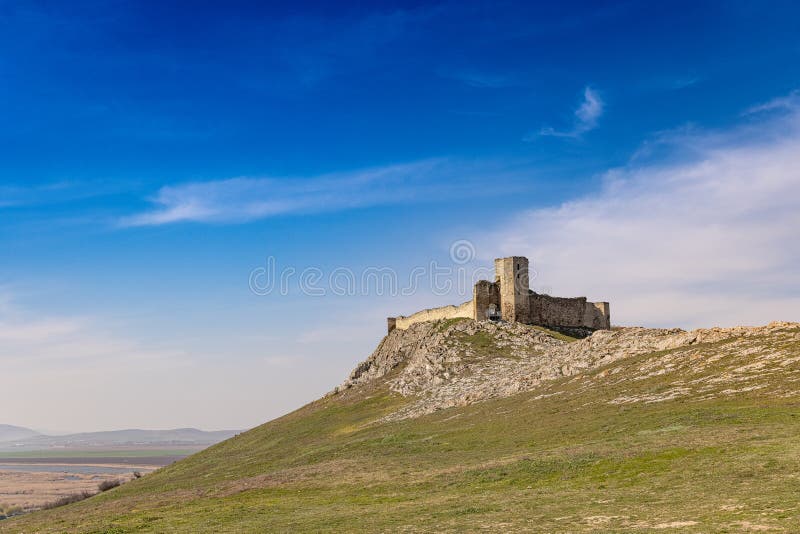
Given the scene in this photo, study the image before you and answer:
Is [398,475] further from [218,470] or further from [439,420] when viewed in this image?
[218,470]

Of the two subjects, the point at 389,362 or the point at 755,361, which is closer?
the point at 755,361

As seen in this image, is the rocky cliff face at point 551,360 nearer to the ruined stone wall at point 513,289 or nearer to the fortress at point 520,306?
the fortress at point 520,306

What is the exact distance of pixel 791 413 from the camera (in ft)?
108

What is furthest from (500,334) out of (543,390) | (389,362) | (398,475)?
(398,475)

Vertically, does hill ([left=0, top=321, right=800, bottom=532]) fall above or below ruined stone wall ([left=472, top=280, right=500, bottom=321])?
below

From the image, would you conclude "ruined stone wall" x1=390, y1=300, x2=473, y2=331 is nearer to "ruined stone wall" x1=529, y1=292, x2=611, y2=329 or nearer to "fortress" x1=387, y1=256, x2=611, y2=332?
"fortress" x1=387, y1=256, x2=611, y2=332

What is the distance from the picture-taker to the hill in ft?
78.4

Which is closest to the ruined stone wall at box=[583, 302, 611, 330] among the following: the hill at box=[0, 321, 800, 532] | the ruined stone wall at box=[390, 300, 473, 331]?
the ruined stone wall at box=[390, 300, 473, 331]

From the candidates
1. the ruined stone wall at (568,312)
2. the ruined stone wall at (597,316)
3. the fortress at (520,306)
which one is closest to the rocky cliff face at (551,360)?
the fortress at (520,306)

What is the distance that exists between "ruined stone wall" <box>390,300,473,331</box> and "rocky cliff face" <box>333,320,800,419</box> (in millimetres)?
2706

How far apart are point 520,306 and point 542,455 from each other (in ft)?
215

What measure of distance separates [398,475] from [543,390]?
22.4 metres

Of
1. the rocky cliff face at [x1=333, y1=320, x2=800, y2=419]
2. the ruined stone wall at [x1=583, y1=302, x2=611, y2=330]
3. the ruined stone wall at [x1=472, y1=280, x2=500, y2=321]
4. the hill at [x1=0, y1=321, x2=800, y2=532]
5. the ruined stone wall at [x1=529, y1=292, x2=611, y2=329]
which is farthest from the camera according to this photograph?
the ruined stone wall at [x1=583, y1=302, x2=611, y2=330]

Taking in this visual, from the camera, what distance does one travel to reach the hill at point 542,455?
23891mm
